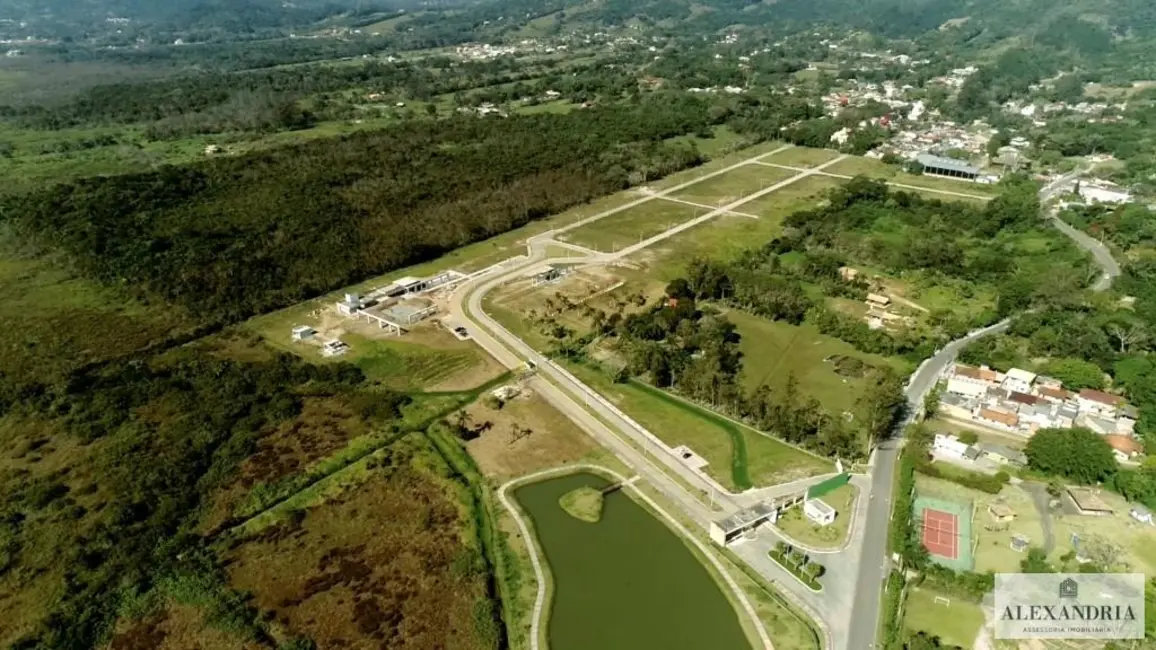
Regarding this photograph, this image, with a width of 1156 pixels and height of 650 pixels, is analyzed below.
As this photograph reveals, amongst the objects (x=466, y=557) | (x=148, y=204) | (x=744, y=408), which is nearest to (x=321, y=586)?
(x=466, y=557)

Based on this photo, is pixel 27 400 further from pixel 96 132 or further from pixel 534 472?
pixel 96 132

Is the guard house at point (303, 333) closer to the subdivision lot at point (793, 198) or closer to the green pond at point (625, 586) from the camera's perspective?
the green pond at point (625, 586)

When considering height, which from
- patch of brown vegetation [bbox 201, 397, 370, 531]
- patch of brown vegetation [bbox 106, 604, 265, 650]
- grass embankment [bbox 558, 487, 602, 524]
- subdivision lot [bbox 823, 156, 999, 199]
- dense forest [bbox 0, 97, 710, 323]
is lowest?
subdivision lot [bbox 823, 156, 999, 199]

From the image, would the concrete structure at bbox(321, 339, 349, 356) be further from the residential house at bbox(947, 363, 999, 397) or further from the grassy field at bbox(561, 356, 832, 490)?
the residential house at bbox(947, 363, 999, 397)

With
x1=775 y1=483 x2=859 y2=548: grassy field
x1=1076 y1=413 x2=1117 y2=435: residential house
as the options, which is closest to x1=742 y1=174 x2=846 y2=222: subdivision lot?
x1=1076 y1=413 x2=1117 y2=435: residential house

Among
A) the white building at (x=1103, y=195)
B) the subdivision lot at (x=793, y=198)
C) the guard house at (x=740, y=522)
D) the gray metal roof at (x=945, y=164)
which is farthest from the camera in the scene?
the gray metal roof at (x=945, y=164)

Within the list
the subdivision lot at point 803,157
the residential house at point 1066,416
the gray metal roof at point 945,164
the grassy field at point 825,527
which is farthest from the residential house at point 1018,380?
the subdivision lot at point 803,157

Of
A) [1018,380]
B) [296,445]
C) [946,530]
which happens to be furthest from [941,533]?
[296,445]
